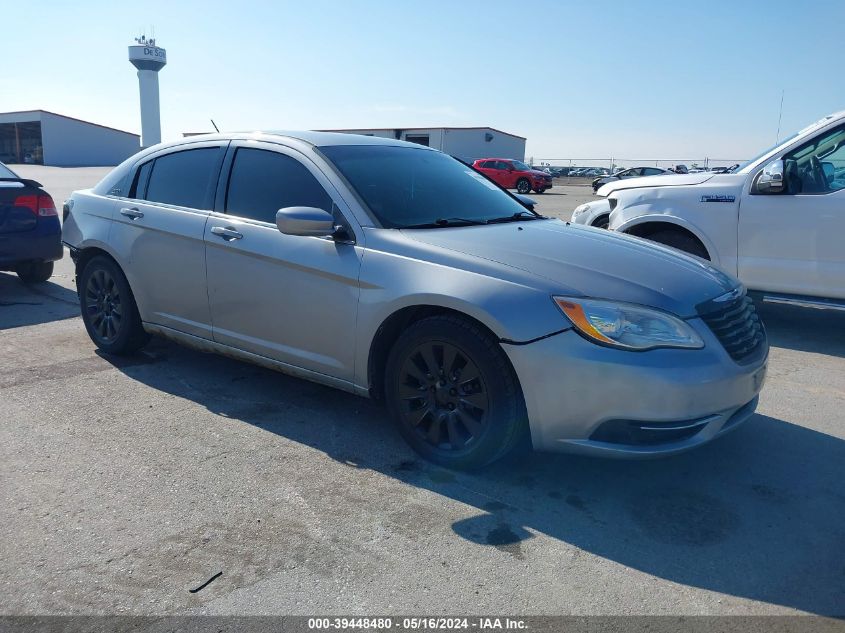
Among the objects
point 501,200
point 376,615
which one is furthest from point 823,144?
point 376,615

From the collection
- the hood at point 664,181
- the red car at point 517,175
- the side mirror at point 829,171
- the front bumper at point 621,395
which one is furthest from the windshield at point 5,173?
the red car at point 517,175

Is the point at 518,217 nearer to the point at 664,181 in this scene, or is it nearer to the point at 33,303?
the point at 664,181

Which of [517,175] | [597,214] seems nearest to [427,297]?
[597,214]

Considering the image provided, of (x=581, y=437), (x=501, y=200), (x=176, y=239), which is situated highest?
(x=501, y=200)

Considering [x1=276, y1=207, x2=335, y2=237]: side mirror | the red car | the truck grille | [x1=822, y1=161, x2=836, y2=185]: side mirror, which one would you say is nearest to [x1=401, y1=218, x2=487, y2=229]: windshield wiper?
[x1=276, y1=207, x2=335, y2=237]: side mirror

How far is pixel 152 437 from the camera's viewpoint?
3887 mm

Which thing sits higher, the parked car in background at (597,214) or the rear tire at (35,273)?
the parked car in background at (597,214)

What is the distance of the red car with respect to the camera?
1265 inches

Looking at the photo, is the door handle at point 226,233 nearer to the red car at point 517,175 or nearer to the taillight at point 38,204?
the taillight at point 38,204

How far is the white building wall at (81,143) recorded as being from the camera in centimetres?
6212

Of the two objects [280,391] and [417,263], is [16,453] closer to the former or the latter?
[280,391]

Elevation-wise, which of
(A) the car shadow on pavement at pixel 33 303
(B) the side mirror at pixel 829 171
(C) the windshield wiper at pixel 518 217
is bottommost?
(A) the car shadow on pavement at pixel 33 303

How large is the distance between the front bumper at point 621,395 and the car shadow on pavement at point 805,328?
3308 mm

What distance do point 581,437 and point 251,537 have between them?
146 centimetres
